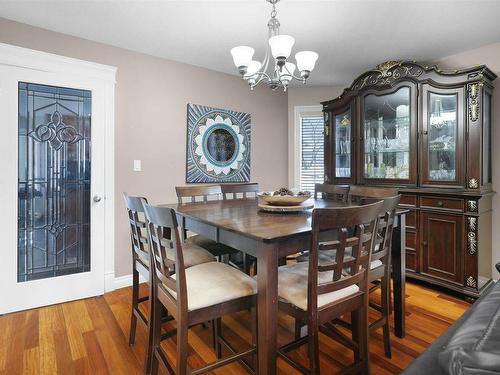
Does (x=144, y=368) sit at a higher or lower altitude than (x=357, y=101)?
lower

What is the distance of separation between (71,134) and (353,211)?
2.48 metres

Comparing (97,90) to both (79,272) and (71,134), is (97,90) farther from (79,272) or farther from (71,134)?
(79,272)

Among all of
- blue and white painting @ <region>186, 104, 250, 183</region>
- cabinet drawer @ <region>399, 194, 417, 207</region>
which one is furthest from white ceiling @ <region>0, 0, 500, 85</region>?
cabinet drawer @ <region>399, 194, 417, 207</region>

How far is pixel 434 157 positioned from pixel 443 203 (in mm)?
446

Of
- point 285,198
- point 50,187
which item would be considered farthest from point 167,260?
point 50,187

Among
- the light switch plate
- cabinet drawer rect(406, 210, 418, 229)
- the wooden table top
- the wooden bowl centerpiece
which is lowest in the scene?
cabinet drawer rect(406, 210, 418, 229)

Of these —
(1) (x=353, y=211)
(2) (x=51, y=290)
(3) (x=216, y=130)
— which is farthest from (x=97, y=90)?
(1) (x=353, y=211)

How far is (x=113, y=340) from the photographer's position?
1.98 meters

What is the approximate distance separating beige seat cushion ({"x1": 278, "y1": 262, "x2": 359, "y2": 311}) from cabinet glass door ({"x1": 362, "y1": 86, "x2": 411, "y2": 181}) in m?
1.94

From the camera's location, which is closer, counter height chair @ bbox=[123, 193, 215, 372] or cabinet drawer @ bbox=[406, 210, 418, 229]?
counter height chair @ bbox=[123, 193, 215, 372]

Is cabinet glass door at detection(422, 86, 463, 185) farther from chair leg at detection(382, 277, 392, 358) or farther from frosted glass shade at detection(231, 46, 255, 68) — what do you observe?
frosted glass shade at detection(231, 46, 255, 68)

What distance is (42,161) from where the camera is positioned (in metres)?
2.50

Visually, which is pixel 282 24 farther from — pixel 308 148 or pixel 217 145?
pixel 308 148

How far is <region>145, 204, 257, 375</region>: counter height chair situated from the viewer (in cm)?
127
